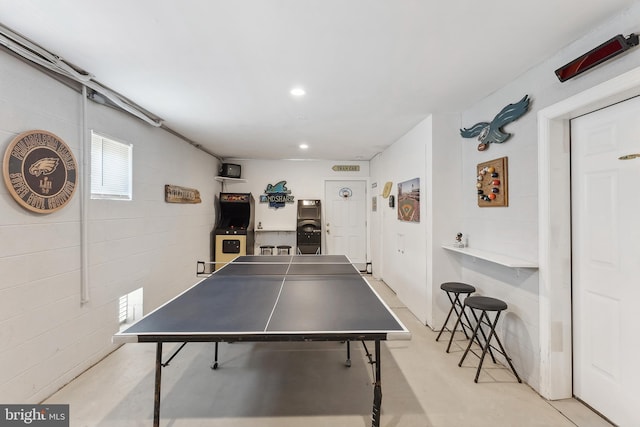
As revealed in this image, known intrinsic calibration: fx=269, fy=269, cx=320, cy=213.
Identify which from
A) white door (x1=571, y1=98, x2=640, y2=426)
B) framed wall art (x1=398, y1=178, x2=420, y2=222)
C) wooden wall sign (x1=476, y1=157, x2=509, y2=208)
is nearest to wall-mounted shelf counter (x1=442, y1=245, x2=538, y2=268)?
white door (x1=571, y1=98, x2=640, y2=426)

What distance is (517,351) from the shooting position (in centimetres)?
233

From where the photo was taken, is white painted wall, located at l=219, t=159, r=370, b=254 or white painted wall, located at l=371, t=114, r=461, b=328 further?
white painted wall, located at l=219, t=159, r=370, b=254

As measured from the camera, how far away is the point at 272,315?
1.70 meters

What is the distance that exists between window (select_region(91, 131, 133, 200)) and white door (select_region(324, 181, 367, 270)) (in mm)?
3908

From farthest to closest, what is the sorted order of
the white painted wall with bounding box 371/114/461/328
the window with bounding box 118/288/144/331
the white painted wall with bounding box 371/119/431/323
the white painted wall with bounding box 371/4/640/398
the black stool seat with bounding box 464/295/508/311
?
the white painted wall with bounding box 371/119/431/323 < the white painted wall with bounding box 371/114/461/328 < the window with bounding box 118/288/144/331 < the black stool seat with bounding box 464/295/508/311 < the white painted wall with bounding box 371/4/640/398

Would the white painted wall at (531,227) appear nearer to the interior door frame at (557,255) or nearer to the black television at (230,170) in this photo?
the interior door frame at (557,255)

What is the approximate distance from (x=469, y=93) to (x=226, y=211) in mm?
4675

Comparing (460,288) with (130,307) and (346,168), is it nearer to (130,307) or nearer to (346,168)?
(130,307)

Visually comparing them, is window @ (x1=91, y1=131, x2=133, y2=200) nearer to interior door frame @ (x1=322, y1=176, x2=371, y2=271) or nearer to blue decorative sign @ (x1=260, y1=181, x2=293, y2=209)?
blue decorative sign @ (x1=260, y1=181, x2=293, y2=209)

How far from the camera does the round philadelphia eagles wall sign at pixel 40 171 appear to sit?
5.70 ft

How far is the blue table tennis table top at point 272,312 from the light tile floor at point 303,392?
0.74 meters

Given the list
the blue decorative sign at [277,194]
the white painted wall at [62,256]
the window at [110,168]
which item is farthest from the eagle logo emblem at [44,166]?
the blue decorative sign at [277,194]

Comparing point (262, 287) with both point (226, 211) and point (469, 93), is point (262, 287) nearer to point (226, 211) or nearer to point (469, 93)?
point (469, 93)

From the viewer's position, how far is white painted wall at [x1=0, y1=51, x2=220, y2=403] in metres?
1.76
